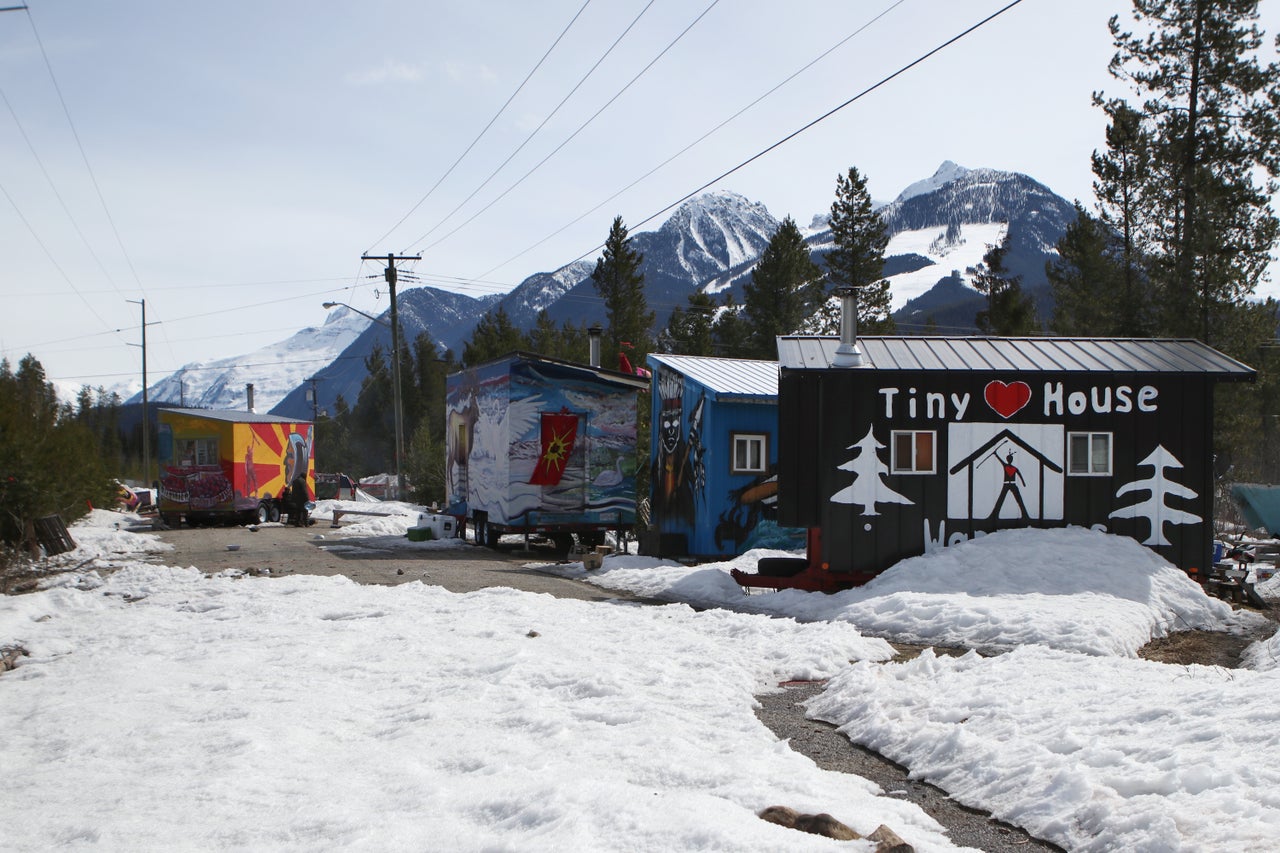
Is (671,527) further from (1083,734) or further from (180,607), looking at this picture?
(1083,734)

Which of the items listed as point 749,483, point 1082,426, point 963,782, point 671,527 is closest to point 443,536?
point 671,527

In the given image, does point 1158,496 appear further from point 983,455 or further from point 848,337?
point 848,337

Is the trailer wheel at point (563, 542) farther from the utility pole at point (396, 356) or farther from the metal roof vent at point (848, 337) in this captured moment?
the utility pole at point (396, 356)

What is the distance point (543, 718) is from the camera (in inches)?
252

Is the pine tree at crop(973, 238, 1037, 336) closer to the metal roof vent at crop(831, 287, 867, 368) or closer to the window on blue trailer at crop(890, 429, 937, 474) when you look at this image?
the metal roof vent at crop(831, 287, 867, 368)

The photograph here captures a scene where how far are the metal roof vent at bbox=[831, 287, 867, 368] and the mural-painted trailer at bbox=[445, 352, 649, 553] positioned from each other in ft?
22.5

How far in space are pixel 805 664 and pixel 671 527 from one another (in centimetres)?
1108

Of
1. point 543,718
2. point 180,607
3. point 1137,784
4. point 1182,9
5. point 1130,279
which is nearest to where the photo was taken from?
point 1137,784

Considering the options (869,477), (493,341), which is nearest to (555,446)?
(869,477)

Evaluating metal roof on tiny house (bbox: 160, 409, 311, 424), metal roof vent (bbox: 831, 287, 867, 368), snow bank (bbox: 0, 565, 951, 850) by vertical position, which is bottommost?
snow bank (bbox: 0, 565, 951, 850)

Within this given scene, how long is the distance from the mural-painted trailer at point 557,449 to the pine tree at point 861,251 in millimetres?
29667

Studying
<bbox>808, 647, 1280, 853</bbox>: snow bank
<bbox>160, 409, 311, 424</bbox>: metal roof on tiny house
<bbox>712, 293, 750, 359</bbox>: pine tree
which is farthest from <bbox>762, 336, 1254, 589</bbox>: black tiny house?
<bbox>712, 293, 750, 359</bbox>: pine tree

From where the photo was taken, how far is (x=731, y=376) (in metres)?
19.3

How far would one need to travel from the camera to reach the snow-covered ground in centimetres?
448
